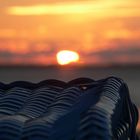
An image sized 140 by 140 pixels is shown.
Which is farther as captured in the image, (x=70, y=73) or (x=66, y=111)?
(x=70, y=73)

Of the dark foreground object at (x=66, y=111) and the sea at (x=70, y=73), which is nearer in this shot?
the dark foreground object at (x=66, y=111)

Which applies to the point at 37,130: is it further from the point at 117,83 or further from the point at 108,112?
the point at 117,83

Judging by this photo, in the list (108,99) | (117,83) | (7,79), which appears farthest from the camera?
(7,79)

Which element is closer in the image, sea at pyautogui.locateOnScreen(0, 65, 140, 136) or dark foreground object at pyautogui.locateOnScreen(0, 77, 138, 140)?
dark foreground object at pyautogui.locateOnScreen(0, 77, 138, 140)

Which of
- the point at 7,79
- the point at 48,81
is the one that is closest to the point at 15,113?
the point at 48,81

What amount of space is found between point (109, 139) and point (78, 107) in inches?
17.2

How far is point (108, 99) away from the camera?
3.54m

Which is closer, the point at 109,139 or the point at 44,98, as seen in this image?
the point at 109,139

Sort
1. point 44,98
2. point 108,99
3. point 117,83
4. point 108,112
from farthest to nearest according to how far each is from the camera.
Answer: point 117,83 → point 44,98 → point 108,99 → point 108,112

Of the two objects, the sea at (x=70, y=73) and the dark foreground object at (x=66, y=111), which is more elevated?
the sea at (x=70, y=73)

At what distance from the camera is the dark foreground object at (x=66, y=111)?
8.98ft

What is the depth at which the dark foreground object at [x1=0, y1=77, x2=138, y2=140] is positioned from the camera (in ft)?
8.98

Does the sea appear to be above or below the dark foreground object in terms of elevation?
above

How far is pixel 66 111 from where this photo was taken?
3.19m
